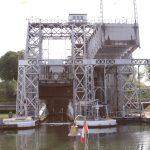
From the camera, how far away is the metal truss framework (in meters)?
64.4

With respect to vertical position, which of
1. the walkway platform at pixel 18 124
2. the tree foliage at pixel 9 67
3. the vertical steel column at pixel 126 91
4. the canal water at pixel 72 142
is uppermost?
the tree foliage at pixel 9 67

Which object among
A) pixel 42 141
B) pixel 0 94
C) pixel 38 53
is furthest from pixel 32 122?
pixel 0 94

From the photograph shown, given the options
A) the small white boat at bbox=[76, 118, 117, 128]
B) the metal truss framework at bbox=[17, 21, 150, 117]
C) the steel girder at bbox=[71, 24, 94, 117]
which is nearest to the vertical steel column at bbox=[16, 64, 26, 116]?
the metal truss framework at bbox=[17, 21, 150, 117]

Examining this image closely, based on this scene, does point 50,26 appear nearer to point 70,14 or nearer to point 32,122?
point 70,14

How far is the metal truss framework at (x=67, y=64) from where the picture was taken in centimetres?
6444

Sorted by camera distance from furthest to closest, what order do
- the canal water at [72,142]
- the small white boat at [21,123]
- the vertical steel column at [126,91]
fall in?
1. the vertical steel column at [126,91]
2. the small white boat at [21,123]
3. the canal water at [72,142]

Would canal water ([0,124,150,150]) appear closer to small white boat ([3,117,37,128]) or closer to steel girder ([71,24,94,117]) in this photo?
small white boat ([3,117,37,128])

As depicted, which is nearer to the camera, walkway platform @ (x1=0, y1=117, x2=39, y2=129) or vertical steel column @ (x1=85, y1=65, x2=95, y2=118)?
walkway platform @ (x1=0, y1=117, x2=39, y2=129)

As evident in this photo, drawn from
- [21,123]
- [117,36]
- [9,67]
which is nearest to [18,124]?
[21,123]

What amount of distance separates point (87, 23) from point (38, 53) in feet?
40.4

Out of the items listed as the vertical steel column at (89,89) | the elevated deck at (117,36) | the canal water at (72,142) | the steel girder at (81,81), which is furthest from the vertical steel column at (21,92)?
the canal water at (72,142)

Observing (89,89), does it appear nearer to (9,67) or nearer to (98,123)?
(98,123)

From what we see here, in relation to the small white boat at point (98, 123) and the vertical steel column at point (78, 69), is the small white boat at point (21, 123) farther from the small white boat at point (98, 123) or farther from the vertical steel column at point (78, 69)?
the vertical steel column at point (78, 69)

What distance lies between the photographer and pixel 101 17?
2712 inches
